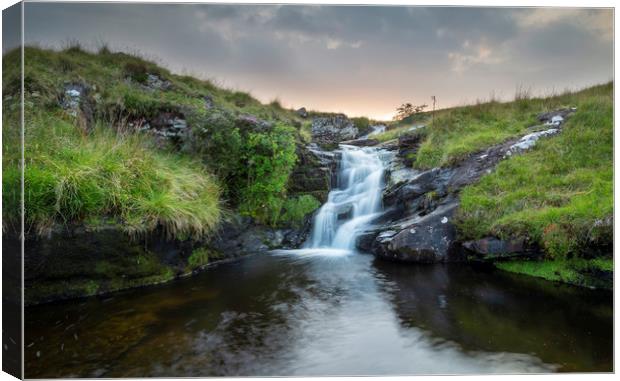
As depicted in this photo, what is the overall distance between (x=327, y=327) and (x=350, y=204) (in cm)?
486

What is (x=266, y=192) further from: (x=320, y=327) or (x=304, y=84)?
(x=320, y=327)

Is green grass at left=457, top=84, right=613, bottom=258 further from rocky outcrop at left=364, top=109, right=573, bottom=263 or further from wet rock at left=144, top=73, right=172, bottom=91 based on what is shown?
wet rock at left=144, top=73, right=172, bottom=91

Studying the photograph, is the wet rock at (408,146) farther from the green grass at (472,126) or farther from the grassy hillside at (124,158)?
the grassy hillside at (124,158)

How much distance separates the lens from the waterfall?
7.85 m

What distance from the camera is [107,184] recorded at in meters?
4.99

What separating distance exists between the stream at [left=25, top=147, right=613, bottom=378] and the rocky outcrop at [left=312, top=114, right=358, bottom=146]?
25.4 ft

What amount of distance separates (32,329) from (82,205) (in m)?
1.46

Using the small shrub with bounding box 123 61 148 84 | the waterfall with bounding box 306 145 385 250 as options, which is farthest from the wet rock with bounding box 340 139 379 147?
the small shrub with bounding box 123 61 148 84

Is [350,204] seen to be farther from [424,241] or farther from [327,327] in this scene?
[327,327]

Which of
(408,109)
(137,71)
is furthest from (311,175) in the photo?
(137,71)

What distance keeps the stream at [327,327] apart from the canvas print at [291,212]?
0.02m

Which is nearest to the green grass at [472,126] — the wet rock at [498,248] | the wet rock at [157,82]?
the wet rock at [498,248]

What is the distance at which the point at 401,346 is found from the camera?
11.7 feet

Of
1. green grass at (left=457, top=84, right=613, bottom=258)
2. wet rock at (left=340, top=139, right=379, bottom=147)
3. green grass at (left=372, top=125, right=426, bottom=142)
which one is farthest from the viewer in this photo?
wet rock at (left=340, top=139, right=379, bottom=147)
